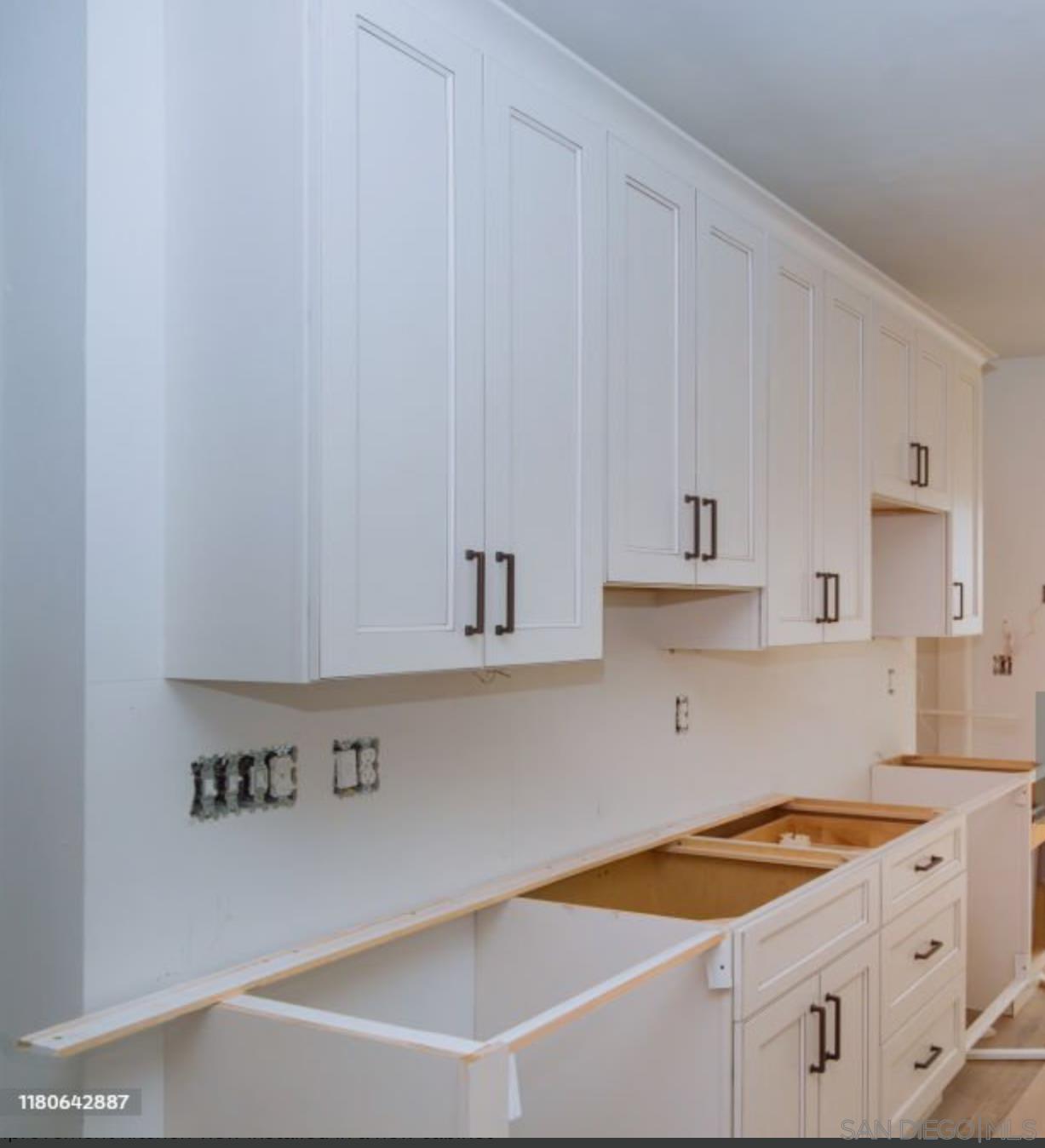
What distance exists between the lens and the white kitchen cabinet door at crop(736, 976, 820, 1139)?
93.1 inches

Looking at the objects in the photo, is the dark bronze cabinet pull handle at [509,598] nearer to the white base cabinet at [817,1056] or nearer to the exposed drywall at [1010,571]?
the white base cabinet at [817,1056]

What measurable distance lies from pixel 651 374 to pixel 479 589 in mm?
779

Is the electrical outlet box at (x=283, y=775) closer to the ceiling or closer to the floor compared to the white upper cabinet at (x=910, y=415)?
closer to the floor

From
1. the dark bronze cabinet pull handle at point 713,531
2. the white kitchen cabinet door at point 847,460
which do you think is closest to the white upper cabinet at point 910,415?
the white kitchen cabinet door at point 847,460

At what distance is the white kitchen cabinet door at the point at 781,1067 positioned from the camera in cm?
237

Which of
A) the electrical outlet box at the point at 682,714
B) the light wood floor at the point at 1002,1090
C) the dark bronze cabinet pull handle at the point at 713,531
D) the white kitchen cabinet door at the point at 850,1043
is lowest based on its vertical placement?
the light wood floor at the point at 1002,1090

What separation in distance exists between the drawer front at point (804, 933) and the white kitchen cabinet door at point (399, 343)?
2.86ft

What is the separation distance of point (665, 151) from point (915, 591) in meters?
2.34

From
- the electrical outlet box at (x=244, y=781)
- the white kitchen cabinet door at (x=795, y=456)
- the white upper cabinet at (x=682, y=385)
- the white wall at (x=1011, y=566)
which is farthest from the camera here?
the white wall at (x=1011, y=566)

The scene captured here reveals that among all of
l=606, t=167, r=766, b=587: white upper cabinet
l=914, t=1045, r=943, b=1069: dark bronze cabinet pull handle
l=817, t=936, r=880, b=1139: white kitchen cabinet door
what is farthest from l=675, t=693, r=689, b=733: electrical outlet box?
l=914, t=1045, r=943, b=1069: dark bronze cabinet pull handle

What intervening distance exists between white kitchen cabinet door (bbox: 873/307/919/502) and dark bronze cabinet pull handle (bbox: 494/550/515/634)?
2006 millimetres

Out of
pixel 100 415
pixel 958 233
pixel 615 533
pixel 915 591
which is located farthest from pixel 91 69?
pixel 915 591

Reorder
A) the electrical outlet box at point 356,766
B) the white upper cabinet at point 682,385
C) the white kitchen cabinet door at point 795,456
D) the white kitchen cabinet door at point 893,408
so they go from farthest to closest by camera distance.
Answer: the white kitchen cabinet door at point 893,408
the white kitchen cabinet door at point 795,456
the white upper cabinet at point 682,385
the electrical outlet box at point 356,766

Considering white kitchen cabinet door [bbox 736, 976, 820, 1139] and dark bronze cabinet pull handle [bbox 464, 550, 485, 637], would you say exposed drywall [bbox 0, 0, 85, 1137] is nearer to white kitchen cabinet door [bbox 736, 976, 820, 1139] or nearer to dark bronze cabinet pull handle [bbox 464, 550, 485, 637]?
dark bronze cabinet pull handle [bbox 464, 550, 485, 637]
